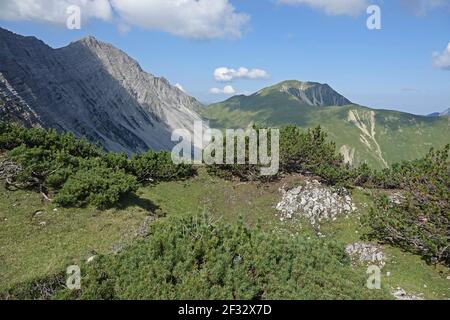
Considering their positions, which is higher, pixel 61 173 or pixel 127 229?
pixel 61 173

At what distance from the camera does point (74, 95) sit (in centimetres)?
14338

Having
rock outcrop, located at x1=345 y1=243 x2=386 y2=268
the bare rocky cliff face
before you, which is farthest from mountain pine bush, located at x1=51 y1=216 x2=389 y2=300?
the bare rocky cliff face

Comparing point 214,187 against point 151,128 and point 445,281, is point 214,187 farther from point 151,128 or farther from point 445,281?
point 151,128

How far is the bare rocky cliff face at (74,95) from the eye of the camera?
4247 inches

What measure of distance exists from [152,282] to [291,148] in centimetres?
2576

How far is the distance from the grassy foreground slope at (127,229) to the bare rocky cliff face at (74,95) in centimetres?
7717

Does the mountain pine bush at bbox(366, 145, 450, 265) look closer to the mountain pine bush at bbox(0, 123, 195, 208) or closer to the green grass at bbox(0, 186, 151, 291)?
the green grass at bbox(0, 186, 151, 291)

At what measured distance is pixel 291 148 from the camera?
3484cm

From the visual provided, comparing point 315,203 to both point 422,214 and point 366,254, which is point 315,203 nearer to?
point 366,254

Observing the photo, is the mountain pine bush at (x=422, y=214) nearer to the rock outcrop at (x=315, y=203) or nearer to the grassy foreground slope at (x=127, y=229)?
the grassy foreground slope at (x=127, y=229)

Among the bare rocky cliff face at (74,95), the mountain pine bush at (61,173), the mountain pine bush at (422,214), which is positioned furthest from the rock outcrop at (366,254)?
the bare rocky cliff face at (74,95)

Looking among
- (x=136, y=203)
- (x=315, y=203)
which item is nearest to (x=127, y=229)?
(x=136, y=203)

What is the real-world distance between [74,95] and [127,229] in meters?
136

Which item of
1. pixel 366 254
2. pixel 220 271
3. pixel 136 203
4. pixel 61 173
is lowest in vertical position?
pixel 366 254
